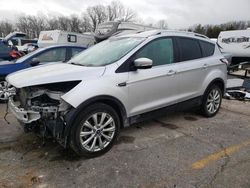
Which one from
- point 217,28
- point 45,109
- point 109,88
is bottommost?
A: point 45,109

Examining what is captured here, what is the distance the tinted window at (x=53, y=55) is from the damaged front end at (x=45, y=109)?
11.0ft

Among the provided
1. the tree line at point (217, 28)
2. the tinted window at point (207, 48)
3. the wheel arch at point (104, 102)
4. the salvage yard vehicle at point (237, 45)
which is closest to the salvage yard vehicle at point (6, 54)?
the wheel arch at point (104, 102)

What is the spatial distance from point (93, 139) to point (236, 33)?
952 centimetres

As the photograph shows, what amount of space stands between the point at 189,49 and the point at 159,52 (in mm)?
817

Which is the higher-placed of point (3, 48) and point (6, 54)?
point (3, 48)

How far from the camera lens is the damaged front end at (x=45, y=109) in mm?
3125

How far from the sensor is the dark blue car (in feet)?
21.3

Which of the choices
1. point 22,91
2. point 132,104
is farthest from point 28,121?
point 132,104

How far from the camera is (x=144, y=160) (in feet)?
11.1

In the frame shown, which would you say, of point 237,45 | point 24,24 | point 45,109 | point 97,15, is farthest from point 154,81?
point 24,24

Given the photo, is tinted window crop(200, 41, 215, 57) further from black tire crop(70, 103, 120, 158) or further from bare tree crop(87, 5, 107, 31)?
bare tree crop(87, 5, 107, 31)

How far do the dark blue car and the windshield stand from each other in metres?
2.21

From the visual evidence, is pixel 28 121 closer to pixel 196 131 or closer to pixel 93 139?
pixel 93 139

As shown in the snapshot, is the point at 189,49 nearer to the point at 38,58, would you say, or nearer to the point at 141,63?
the point at 141,63
